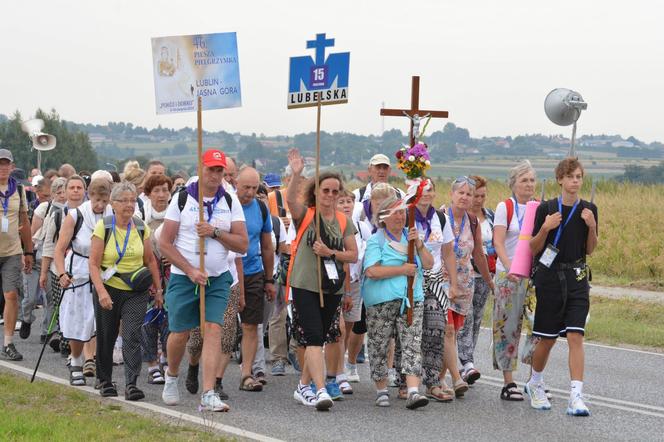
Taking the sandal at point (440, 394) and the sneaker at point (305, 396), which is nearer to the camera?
the sneaker at point (305, 396)

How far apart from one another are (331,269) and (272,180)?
4037 millimetres

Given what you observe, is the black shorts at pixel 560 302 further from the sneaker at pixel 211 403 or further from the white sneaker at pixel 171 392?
the white sneaker at pixel 171 392

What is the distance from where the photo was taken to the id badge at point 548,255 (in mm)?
9312

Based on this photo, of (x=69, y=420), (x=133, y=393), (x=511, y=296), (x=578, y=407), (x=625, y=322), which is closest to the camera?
(x=69, y=420)

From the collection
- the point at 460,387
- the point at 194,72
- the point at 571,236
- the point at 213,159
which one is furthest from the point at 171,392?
the point at 571,236

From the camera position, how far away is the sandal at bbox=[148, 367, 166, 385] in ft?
34.9

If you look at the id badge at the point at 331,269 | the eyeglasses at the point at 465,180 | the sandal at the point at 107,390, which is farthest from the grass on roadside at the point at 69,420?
the eyeglasses at the point at 465,180

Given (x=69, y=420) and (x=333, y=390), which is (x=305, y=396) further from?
(x=69, y=420)

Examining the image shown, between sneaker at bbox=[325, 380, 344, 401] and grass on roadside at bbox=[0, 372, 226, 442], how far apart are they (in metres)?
1.82

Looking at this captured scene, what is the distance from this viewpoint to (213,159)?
911 cm

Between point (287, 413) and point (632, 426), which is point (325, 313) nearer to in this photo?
Answer: point (287, 413)

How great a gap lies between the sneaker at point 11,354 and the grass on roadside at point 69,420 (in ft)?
7.26

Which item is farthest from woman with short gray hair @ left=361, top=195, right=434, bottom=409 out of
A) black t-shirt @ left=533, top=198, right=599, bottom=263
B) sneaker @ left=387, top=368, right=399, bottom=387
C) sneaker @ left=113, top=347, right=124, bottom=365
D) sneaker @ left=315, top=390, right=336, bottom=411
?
sneaker @ left=113, top=347, right=124, bottom=365

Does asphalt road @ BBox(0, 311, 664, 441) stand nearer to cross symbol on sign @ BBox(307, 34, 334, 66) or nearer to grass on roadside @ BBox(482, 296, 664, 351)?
grass on roadside @ BBox(482, 296, 664, 351)
